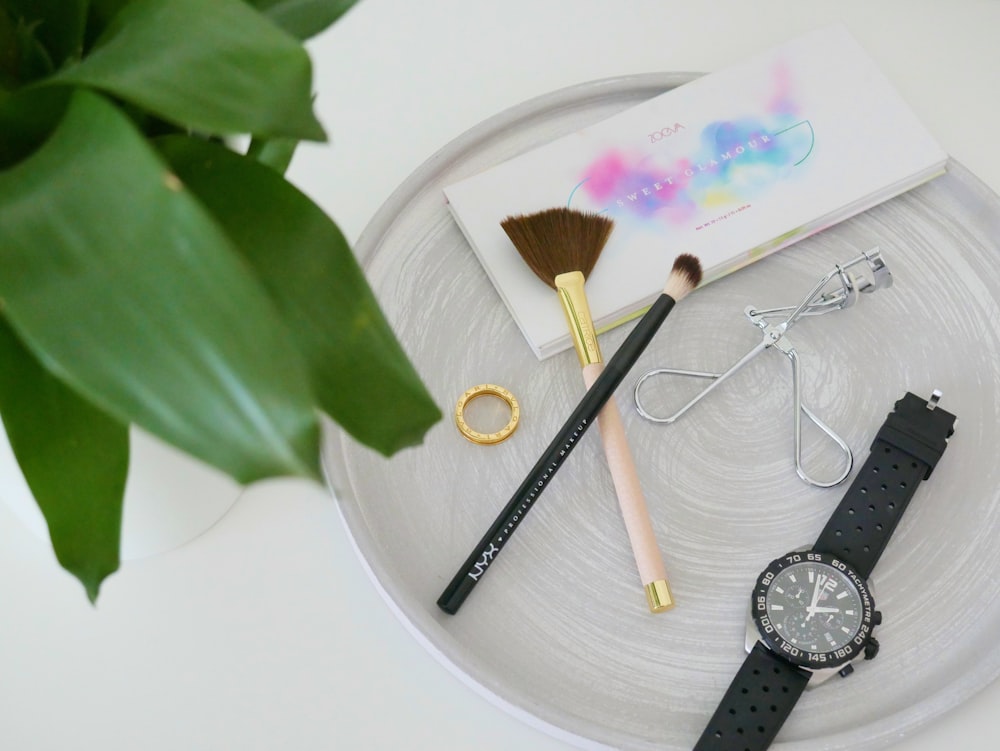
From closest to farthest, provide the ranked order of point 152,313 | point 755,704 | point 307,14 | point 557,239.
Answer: point 152,313
point 307,14
point 755,704
point 557,239

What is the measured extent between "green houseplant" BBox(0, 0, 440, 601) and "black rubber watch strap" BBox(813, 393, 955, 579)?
0.27 meters

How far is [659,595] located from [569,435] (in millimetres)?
87

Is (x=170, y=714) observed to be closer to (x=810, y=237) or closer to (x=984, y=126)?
(x=810, y=237)

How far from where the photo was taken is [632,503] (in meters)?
0.51

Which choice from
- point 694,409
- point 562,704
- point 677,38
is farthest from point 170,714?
point 677,38

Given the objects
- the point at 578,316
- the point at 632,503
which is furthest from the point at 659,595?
the point at 578,316

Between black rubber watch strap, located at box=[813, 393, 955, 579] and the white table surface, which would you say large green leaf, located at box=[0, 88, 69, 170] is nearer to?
the white table surface

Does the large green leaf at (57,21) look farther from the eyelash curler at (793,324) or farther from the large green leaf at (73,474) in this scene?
the eyelash curler at (793,324)

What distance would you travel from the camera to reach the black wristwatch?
0.47 m

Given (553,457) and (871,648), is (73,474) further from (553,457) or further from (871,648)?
(871,648)

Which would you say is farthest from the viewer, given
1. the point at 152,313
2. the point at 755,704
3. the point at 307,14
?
the point at 755,704

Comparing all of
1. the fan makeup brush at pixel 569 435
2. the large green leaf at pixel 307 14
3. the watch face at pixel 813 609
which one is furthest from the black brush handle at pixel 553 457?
the large green leaf at pixel 307 14

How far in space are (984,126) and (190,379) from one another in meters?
0.59

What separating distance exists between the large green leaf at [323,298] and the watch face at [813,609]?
0.76 feet
